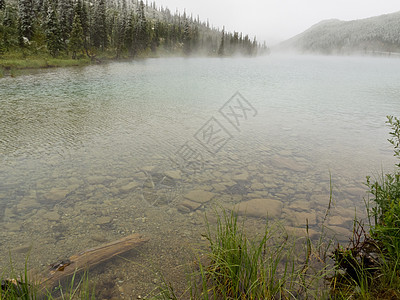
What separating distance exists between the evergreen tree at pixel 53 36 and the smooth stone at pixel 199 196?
59.3m

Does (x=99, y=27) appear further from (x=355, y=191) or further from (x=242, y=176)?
(x=355, y=191)

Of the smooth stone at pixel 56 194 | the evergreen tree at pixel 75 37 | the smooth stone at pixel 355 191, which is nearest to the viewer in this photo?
the smooth stone at pixel 56 194

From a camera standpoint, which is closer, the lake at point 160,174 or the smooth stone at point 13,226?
the lake at point 160,174

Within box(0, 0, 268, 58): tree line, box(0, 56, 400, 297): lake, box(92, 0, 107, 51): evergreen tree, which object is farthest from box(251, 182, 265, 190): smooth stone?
box(92, 0, 107, 51): evergreen tree

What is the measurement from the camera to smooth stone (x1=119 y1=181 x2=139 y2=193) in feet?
21.7

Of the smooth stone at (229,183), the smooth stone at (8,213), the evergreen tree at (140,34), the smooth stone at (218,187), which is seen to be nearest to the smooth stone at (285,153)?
the smooth stone at (229,183)

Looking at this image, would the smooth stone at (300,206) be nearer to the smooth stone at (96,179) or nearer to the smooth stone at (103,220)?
the smooth stone at (103,220)

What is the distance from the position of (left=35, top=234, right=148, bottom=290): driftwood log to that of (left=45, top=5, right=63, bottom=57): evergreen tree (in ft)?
198

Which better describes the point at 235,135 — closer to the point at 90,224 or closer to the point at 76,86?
the point at 90,224

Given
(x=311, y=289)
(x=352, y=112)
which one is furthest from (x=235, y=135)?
(x=352, y=112)

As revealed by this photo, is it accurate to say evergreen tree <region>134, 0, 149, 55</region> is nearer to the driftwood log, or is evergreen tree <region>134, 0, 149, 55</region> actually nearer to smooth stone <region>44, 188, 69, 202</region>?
smooth stone <region>44, 188, 69, 202</region>

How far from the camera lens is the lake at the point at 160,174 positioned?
4680 millimetres

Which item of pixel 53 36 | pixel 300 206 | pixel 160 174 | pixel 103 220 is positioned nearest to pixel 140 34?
pixel 53 36

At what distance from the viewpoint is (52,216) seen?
5367 mm
